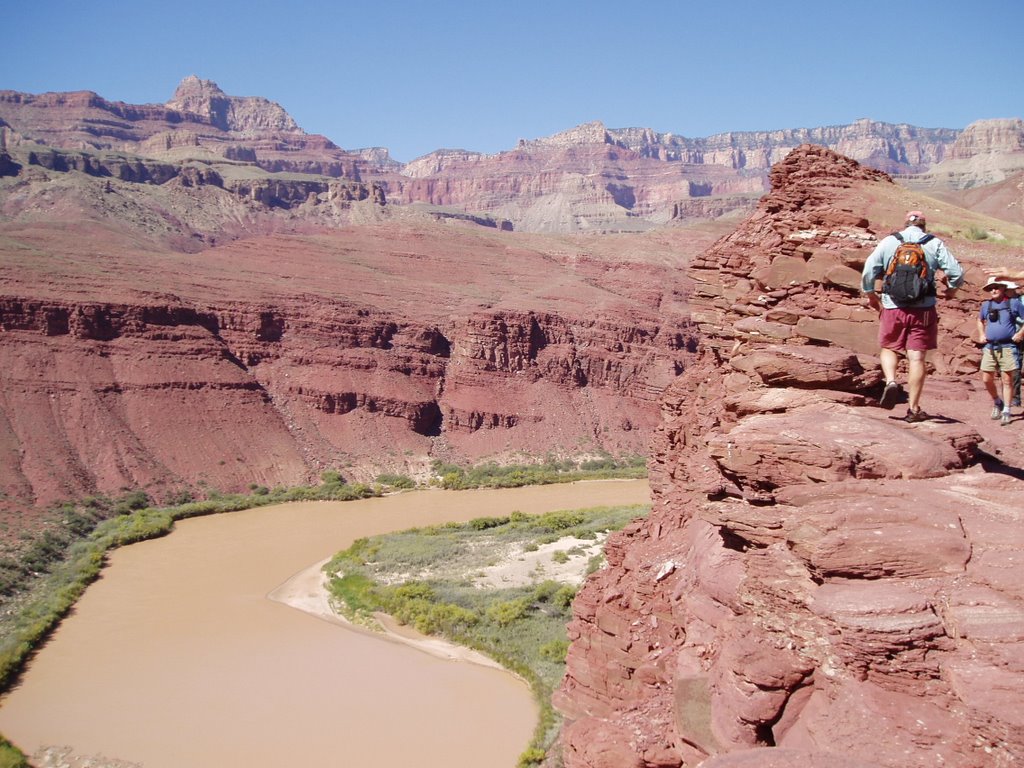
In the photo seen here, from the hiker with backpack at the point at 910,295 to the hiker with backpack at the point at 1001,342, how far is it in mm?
1079

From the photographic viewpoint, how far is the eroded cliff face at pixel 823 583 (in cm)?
601

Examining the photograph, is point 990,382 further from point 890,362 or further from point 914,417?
point 914,417

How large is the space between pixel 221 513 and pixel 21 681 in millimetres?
21240

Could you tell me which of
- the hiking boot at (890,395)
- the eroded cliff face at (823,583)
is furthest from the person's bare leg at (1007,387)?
the hiking boot at (890,395)

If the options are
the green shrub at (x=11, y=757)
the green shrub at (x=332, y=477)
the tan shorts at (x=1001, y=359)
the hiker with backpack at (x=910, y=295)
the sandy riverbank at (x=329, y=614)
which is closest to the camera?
the hiker with backpack at (x=910, y=295)

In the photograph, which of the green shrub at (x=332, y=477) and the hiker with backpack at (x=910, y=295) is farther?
the green shrub at (x=332, y=477)

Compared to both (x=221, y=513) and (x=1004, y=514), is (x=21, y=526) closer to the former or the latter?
(x=221, y=513)

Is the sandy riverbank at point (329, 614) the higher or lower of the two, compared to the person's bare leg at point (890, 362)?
lower

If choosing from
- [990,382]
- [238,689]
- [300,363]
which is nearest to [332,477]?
[300,363]

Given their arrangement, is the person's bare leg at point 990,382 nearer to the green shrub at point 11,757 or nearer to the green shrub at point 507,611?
the green shrub at point 507,611

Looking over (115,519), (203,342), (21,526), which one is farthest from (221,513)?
(203,342)

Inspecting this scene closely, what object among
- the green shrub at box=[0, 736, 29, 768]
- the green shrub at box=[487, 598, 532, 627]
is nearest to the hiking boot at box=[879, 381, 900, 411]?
the green shrub at box=[0, 736, 29, 768]

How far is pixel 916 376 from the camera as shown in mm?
8734

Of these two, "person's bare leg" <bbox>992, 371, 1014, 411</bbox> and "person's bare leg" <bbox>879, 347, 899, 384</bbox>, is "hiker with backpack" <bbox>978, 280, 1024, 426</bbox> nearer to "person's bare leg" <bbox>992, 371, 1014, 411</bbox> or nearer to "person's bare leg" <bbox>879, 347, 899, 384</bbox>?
"person's bare leg" <bbox>992, 371, 1014, 411</bbox>
